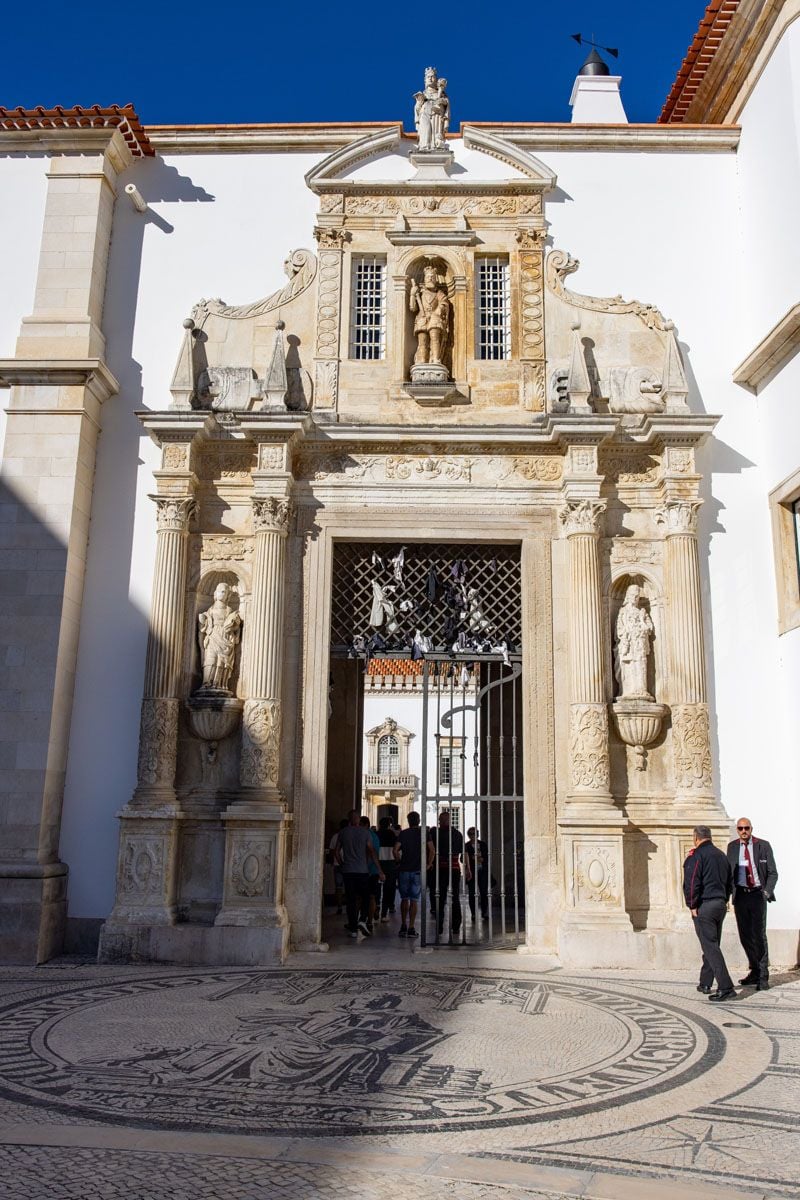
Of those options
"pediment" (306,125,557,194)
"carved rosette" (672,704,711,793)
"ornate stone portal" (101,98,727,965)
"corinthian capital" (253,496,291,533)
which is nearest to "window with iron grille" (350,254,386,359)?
"ornate stone portal" (101,98,727,965)

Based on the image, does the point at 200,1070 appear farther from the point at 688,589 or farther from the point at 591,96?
the point at 591,96

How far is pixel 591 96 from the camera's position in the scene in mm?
15281

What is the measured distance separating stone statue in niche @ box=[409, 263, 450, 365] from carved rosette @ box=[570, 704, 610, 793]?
13.7 ft

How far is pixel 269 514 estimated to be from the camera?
34.0ft

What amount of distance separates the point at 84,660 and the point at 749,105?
9687mm

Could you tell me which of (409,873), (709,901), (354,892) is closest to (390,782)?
(409,873)

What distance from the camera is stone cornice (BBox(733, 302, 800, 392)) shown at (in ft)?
32.0

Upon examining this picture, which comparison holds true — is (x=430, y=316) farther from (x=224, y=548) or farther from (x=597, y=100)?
(x=597, y=100)

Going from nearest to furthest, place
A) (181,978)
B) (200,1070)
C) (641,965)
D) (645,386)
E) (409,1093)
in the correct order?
(409,1093), (200,1070), (181,978), (641,965), (645,386)

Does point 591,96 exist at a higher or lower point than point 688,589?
higher

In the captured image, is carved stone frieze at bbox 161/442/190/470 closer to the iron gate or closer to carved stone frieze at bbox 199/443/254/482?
carved stone frieze at bbox 199/443/254/482

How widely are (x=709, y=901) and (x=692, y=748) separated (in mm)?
2119

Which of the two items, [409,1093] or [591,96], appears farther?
[591,96]

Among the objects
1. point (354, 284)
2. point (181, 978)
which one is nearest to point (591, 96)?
→ point (354, 284)
